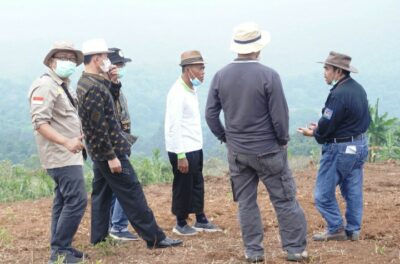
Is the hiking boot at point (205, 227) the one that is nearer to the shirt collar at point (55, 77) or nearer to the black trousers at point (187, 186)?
the black trousers at point (187, 186)

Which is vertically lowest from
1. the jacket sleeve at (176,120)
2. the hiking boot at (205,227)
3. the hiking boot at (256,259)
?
the hiking boot at (205,227)

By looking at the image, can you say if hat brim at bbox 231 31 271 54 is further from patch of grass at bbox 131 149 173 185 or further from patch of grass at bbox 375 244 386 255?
patch of grass at bbox 131 149 173 185

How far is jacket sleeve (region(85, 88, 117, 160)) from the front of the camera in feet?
16.6

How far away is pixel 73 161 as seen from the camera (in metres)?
4.93

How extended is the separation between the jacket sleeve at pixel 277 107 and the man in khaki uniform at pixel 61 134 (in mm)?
1409

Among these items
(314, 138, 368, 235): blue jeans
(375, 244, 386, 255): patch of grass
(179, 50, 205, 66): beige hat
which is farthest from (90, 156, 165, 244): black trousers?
(375, 244, 386, 255): patch of grass

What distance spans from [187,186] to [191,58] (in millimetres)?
1203

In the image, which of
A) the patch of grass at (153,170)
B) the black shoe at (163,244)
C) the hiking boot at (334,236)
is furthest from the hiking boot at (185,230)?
the patch of grass at (153,170)

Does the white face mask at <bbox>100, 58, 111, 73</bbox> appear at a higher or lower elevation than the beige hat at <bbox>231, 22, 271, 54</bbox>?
lower

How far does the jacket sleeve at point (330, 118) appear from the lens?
18.1ft

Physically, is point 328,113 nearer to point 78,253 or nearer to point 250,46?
point 250,46

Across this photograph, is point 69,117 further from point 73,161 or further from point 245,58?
point 245,58

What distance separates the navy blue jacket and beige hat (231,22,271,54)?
0.96 meters

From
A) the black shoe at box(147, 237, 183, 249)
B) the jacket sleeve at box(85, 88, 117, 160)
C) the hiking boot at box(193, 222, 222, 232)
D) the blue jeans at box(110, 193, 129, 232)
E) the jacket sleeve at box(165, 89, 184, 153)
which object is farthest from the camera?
the hiking boot at box(193, 222, 222, 232)
